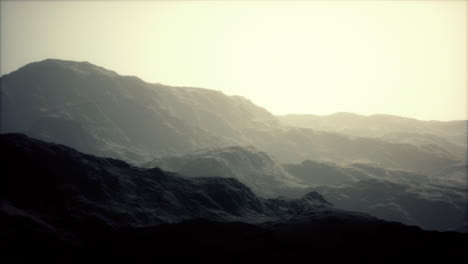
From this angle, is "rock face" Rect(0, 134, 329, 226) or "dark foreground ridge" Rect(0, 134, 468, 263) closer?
"dark foreground ridge" Rect(0, 134, 468, 263)

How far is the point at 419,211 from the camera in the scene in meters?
187

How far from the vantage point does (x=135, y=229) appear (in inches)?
1528

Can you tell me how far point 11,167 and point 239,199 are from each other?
47.3 m

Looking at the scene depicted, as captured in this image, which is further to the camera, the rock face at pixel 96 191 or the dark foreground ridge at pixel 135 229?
the rock face at pixel 96 191

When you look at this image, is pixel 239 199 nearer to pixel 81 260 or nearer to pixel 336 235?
pixel 336 235

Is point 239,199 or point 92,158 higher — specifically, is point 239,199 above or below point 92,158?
below

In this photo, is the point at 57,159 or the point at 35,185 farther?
the point at 57,159

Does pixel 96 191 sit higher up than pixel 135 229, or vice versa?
pixel 96 191

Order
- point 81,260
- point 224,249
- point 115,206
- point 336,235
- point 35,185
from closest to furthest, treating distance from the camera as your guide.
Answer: point 81,260, point 224,249, point 336,235, point 35,185, point 115,206

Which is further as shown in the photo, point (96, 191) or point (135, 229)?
point (96, 191)

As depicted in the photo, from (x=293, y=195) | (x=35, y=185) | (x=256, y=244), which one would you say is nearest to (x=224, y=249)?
(x=256, y=244)

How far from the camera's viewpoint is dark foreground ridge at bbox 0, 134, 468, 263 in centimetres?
3234

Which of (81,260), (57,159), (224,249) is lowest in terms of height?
(81,260)

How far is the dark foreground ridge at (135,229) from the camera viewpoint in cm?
3234
